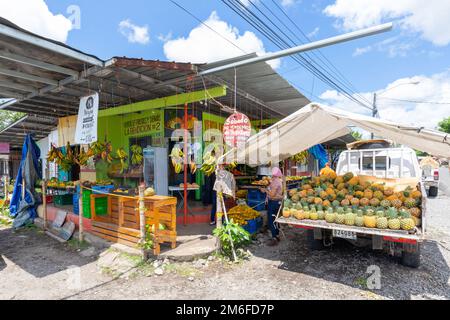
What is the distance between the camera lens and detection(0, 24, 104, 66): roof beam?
3996 mm

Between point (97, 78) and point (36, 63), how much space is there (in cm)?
128

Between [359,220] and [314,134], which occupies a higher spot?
[314,134]

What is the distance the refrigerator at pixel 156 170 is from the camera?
25.4ft

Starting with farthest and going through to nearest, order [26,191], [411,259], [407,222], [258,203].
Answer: [26,191], [258,203], [411,259], [407,222]

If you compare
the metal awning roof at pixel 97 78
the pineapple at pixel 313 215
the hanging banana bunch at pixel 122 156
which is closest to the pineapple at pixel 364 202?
the pineapple at pixel 313 215

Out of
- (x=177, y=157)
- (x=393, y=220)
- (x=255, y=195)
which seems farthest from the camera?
(x=255, y=195)

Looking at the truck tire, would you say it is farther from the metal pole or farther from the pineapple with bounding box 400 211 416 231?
the metal pole

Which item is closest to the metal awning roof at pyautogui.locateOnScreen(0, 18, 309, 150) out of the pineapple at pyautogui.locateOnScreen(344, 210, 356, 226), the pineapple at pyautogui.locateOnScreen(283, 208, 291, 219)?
the pineapple at pyautogui.locateOnScreen(283, 208, 291, 219)

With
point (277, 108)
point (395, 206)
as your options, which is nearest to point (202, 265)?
point (395, 206)

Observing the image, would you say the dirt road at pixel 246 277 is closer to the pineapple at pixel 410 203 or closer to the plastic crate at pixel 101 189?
the pineapple at pixel 410 203

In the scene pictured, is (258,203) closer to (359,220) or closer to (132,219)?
(132,219)

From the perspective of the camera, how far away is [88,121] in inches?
235

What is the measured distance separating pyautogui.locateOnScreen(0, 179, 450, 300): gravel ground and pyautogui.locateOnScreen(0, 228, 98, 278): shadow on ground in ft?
0.07

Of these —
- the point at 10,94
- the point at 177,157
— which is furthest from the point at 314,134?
the point at 10,94
